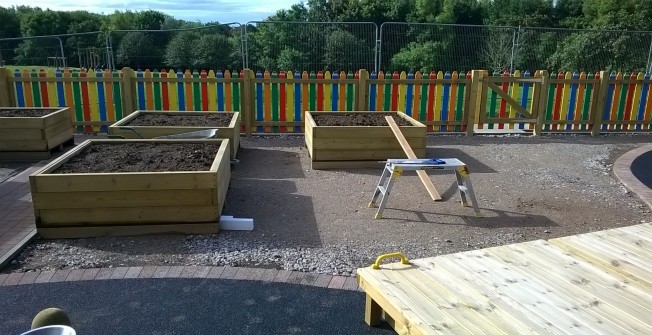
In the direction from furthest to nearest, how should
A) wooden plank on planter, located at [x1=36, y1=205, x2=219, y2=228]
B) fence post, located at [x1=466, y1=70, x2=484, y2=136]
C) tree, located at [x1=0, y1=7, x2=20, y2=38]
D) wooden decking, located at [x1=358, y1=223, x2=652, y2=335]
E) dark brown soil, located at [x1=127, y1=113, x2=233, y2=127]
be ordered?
tree, located at [x1=0, y1=7, x2=20, y2=38] → fence post, located at [x1=466, y1=70, x2=484, y2=136] → dark brown soil, located at [x1=127, y1=113, x2=233, y2=127] → wooden plank on planter, located at [x1=36, y1=205, x2=219, y2=228] → wooden decking, located at [x1=358, y1=223, x2=652, y2=335]

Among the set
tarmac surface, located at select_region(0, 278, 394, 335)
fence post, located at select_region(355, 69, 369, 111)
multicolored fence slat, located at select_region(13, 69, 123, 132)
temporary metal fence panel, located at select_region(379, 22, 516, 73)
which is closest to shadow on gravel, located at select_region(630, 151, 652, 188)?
fence post, located at select_region(355, 69, 369, 111)

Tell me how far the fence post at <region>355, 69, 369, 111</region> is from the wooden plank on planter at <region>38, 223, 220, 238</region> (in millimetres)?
5741

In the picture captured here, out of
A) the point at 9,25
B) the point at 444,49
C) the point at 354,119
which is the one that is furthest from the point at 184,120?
the point at 9,25

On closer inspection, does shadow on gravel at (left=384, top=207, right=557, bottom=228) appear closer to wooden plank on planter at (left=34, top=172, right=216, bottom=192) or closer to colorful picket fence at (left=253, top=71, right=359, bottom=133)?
wooden plank on planter at (left=34, top=172, right=216, bottom=192)

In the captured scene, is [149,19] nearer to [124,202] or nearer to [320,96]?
[320,96]

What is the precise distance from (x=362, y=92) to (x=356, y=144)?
2.74 metres

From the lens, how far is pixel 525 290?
117 inches

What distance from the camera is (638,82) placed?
34.6 feet

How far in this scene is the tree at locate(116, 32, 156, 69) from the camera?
16.6 m

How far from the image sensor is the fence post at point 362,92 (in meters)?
9.79

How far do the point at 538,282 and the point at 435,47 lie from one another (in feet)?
54.2

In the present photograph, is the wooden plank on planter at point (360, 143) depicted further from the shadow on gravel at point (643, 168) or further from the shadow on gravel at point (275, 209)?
the shadow on gravel at point (643, 168)

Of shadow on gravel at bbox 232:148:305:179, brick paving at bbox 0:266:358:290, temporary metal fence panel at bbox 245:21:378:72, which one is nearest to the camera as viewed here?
brick paving at bbox 0:266:358:290

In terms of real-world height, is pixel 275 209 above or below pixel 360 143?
below
